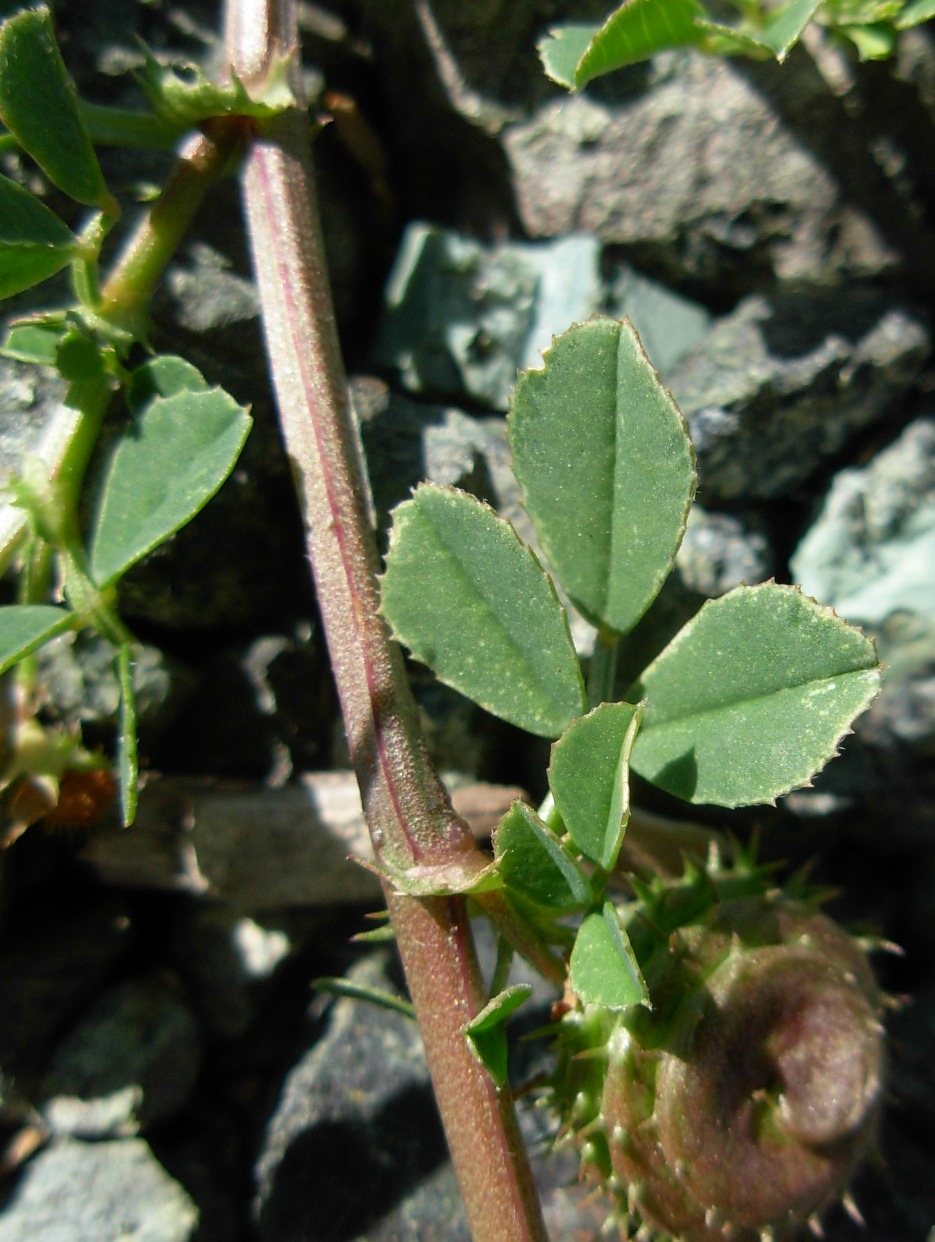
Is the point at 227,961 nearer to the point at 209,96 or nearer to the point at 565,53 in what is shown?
the point at 209,96

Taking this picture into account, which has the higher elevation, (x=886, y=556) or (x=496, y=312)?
(x=496, y=312)

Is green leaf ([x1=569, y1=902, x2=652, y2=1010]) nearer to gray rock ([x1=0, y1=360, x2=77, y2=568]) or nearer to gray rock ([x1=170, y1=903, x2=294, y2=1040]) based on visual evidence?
gray rock ([x1=170, y1=903, x2=294, y2=1040])

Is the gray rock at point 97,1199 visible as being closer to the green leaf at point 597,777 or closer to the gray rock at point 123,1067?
the gray rock at point 123,1067

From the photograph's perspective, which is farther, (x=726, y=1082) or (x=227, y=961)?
(x=227, y=961)

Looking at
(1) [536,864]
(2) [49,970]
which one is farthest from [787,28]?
(2) [49,970]

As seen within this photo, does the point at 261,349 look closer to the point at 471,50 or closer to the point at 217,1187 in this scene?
the point at 471,50

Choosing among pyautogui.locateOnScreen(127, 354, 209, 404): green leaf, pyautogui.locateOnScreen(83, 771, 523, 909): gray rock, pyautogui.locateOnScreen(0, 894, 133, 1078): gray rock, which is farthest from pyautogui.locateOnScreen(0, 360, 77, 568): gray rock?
pyautogui.locateOnScreen(0, 894, 133, 1078): gray rock
